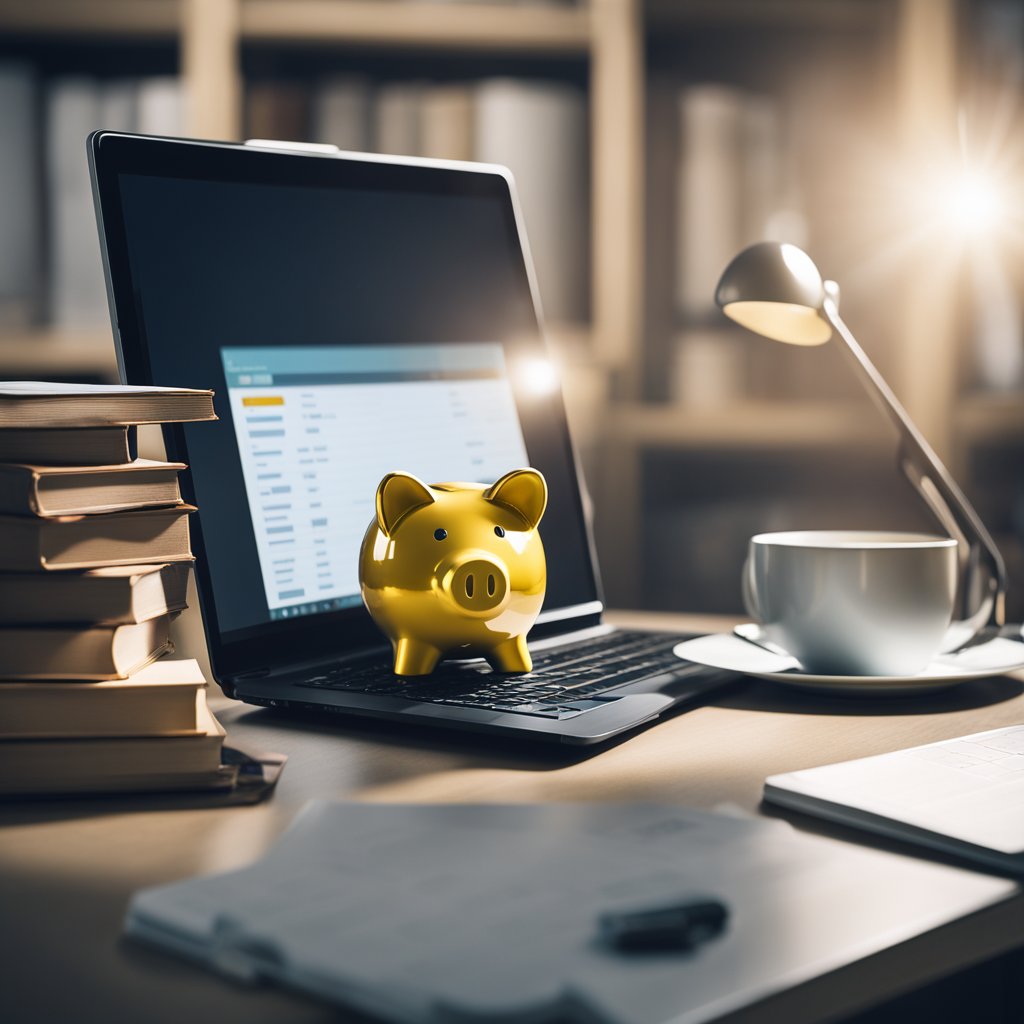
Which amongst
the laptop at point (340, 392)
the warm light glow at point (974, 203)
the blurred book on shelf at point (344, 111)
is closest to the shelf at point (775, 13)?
the warm light glow at point (974, 203)

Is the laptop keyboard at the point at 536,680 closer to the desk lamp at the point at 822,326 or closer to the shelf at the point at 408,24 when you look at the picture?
the desk lamp at the point at 822,326

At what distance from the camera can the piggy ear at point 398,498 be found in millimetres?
713

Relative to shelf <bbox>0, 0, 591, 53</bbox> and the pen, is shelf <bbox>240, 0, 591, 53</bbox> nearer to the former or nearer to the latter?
shelf <bbox>0, 0, 591, 53</bbox>

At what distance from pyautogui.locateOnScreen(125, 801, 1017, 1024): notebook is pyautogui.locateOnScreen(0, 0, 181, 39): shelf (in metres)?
1.48

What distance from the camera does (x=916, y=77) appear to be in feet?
5.36

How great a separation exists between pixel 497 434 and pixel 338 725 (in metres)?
0.32

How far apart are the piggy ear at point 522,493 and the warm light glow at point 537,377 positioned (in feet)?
0.85

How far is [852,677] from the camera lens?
74 cm

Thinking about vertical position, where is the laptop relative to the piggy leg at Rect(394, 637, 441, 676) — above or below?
above

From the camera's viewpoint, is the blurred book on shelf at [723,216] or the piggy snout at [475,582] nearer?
the piggy snout at [475,582]

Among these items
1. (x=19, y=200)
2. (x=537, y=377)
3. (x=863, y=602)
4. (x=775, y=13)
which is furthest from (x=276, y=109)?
(x=863, y=602)

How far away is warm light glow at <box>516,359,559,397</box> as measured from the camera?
1.00 meters

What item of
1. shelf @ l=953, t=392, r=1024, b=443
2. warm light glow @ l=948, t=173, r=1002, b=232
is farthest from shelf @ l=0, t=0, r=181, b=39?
shelf @ l=953, t=392, r=1024, b=443

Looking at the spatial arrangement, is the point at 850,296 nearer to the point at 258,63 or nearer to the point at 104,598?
the point at 258,63
